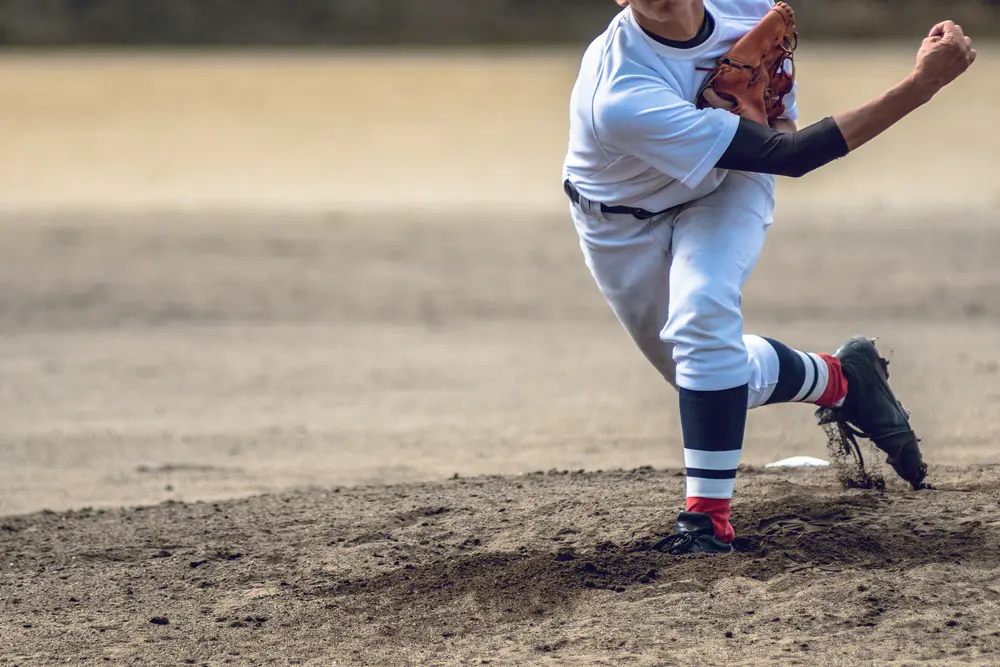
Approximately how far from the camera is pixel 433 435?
6203mm

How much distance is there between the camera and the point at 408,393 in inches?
280

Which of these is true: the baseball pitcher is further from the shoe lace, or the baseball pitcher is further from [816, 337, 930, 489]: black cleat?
[816, 337, 930, 489]: black cleat

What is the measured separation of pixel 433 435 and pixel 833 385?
2.44 meters

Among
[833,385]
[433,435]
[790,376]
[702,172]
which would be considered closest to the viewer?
[702,172]

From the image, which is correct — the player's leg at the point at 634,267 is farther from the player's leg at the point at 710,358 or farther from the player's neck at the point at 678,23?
the player's neck at the point at 678,23

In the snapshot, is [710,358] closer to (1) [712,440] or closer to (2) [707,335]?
(2) [707,335]

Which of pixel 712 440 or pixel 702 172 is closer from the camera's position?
pixel 702 172

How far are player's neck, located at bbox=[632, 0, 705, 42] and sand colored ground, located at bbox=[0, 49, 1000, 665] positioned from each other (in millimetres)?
1401

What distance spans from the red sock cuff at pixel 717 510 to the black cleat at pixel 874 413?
76 centimetres

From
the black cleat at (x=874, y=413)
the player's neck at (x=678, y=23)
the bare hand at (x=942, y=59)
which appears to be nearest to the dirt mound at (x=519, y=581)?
the black cleat at (x=874, y=413)

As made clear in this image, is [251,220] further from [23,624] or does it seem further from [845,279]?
[23,624]

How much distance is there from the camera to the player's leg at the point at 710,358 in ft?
11.7

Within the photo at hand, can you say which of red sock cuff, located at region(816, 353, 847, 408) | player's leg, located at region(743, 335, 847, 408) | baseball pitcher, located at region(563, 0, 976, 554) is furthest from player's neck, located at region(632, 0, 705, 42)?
red sock cuff, located at region(816, 353, 847, 408)

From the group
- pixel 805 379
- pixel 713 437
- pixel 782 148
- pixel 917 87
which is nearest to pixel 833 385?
pixel 805 379
